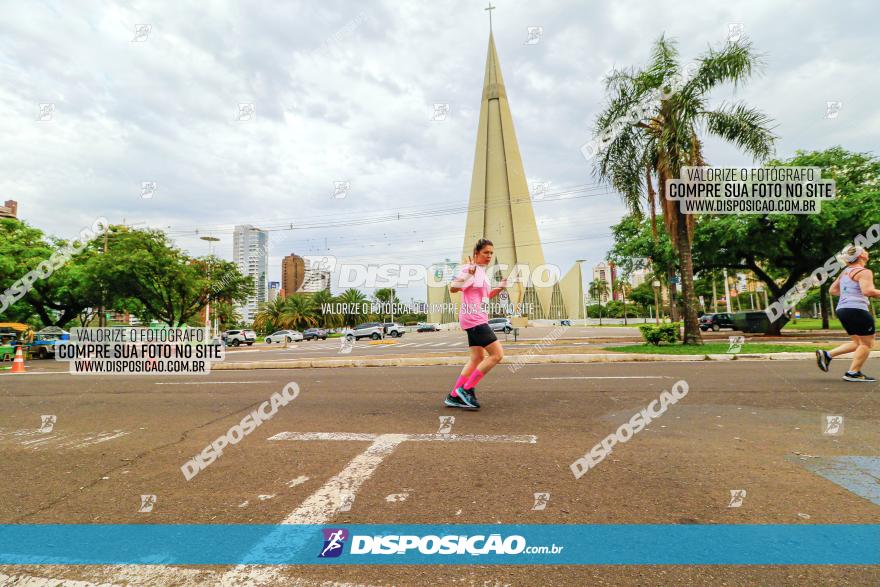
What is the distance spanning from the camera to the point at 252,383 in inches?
334

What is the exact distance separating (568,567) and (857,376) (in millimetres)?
7388

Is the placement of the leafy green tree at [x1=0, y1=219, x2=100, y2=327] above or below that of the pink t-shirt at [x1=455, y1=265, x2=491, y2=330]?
above

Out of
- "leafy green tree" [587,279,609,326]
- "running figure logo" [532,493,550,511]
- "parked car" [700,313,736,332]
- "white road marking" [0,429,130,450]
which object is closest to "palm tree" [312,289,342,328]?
"parked car" [700,313,736,332]

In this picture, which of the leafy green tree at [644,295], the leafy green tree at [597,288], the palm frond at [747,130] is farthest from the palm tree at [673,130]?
the leafy green tree at [597,288]

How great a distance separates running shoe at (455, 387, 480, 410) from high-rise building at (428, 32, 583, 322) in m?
80.3

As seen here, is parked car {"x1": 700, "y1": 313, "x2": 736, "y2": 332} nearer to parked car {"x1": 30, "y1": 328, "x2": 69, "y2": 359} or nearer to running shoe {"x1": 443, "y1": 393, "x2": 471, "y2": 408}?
running shoe {"x1": 443, "y1": 393, "x2": 471, "y2": 408}

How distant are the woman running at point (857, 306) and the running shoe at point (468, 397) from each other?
18.6 ft

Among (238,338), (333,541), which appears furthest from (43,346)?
(333,541)

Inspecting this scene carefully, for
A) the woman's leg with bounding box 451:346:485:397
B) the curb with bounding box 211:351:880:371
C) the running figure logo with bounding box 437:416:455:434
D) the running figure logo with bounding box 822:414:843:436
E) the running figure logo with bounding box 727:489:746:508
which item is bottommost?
the curb with bounding box 211:351:880:371

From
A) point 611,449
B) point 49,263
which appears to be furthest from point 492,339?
point 49,263

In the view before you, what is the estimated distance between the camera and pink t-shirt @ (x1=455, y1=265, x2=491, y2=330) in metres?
5.16

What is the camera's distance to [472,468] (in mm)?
3115

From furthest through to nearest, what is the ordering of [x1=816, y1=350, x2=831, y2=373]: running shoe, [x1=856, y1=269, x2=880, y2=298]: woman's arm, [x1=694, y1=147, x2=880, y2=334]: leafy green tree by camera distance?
[x1=694, y1=147, x2=880, y2=334]: leafy green tree < [x1=816, y1=350, x2=831, y2=373]: running shoe < [x1=856, y1=269, x2=880, y2=298]: woman's arm

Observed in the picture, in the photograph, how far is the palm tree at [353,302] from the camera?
67.1 m
